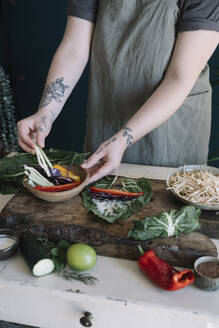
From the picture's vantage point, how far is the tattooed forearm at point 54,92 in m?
1.74

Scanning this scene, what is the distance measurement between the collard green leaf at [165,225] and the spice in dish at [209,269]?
15 centimetres

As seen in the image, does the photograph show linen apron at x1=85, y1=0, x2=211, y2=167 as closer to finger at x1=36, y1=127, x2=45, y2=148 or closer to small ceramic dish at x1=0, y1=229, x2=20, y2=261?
finger at x1=36, y1=127, x2=45, y2=148

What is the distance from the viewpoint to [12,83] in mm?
3664

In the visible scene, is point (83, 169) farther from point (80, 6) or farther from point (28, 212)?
point (80, 6)

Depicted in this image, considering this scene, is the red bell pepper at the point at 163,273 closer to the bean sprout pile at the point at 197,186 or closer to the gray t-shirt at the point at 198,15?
the bean sprout pile at the point at 197,186

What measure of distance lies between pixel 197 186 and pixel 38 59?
2.58 metres

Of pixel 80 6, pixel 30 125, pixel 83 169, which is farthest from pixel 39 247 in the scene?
pixel 80 6

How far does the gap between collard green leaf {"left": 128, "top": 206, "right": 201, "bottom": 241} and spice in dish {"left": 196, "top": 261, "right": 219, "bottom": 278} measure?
0.15 m

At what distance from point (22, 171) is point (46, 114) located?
30cm

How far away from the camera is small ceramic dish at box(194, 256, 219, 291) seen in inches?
42.3

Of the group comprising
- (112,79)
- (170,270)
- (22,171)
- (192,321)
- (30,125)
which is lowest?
(192,321)

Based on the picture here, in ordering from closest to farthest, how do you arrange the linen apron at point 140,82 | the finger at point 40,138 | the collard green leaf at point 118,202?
the collard green leaf at point 118,202, the finger at point 40,138, the linen apron at point 140,82

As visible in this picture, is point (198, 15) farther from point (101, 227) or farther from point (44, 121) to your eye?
point (101, 227)

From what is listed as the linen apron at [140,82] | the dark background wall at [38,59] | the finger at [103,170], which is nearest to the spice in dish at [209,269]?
the finger at [103,170]
